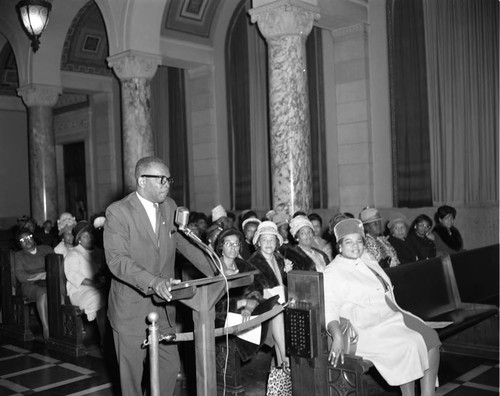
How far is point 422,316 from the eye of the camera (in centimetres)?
540

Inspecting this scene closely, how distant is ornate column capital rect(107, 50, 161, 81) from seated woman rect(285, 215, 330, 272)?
5.60 meters

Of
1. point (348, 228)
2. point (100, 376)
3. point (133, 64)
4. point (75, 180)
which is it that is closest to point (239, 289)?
point (348, 228)

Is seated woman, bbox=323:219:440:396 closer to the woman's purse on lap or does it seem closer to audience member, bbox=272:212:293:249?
the woman's purse on lap

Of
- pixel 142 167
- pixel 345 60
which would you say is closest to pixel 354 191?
pixel 345 60

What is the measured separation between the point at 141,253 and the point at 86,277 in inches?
136

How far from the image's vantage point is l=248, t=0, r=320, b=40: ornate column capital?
764 centimetres

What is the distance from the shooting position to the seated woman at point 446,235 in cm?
766

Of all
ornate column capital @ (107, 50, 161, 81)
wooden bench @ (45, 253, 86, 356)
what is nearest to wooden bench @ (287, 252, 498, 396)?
wooden bench @ (45, 253, 86, 356)

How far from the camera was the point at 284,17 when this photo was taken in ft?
25.1

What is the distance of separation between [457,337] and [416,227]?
1883 millimetres

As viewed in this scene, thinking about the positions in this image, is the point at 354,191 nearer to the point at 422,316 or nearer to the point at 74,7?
the point at 422,316

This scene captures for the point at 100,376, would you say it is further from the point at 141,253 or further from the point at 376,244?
the point at 376,244

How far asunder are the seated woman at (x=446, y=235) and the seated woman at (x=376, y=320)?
12.4 feet

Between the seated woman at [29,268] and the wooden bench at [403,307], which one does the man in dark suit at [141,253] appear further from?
the seated woman at [29,268]
